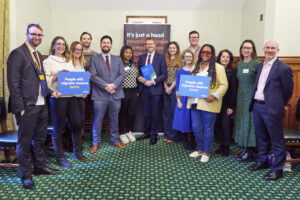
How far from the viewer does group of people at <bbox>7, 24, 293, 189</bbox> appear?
96.6 inches

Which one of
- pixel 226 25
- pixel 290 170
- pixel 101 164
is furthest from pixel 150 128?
pixel 226 25

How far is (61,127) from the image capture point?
118 inches

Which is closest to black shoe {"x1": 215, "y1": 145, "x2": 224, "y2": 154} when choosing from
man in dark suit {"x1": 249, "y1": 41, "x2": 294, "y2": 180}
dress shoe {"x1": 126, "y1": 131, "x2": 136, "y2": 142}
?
man in dark suit {"x1": 249, "y1": 41, "x2": 294, "y2": 180}

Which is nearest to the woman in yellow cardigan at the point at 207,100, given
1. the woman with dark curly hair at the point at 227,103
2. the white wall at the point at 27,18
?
the woman with dark curly hair at the point at 227,103

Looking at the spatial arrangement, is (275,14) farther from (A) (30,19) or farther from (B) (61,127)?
(A) (30,19)

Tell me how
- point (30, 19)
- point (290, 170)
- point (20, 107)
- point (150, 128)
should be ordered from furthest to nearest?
point (150, 128) → point (30, 19) → point (290, 170) → point (20, 107)

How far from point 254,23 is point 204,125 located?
2.13 m

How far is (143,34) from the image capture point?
4.62 metres

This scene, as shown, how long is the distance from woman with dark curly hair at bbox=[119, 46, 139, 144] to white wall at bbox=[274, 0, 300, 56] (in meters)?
2.07

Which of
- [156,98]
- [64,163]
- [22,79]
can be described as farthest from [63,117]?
[156,98]

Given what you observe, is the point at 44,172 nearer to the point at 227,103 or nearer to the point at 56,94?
the point at 56,94

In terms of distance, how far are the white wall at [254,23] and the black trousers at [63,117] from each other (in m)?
2.85

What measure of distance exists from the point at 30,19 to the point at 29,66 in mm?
A: 1870

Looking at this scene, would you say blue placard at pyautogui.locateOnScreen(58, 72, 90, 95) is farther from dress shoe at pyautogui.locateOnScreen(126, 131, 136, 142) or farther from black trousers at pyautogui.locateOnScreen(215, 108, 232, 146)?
black trousers at pyautogui.locateOnScreen(215, 108, 232, 146)
